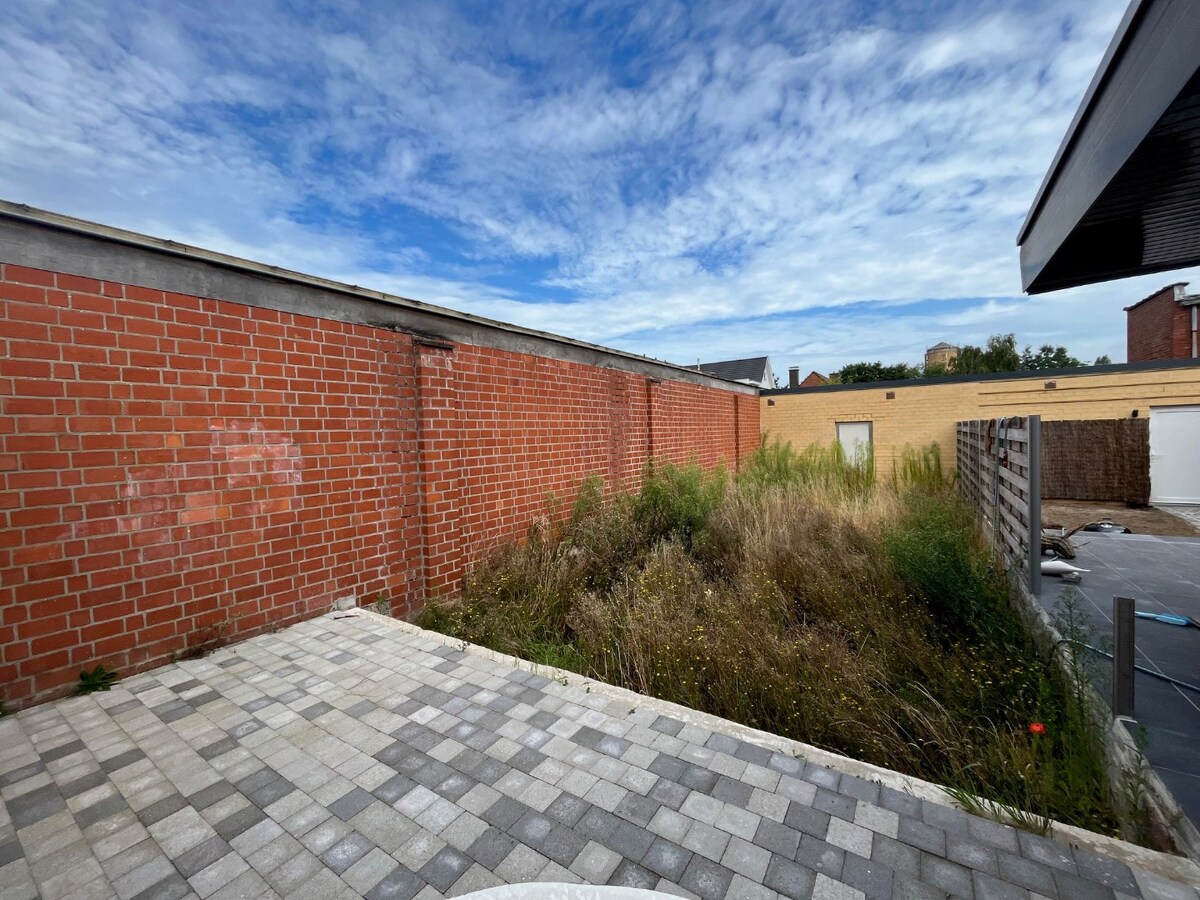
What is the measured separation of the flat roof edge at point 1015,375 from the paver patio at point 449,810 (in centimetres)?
1344

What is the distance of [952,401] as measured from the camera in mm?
12422

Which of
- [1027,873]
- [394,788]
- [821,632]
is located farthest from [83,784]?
[821,632]

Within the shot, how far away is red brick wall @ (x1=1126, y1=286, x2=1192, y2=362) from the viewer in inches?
659

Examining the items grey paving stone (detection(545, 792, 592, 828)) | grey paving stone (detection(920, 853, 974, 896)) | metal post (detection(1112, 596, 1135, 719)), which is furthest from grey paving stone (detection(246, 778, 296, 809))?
metal post (detection(1112, 596, 1135, 719))

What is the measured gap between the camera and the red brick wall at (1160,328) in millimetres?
16734

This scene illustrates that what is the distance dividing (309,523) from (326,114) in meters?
4.79

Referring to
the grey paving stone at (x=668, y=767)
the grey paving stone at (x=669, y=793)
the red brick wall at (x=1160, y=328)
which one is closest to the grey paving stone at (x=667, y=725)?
the grey paving stone at (x=668, y=767)

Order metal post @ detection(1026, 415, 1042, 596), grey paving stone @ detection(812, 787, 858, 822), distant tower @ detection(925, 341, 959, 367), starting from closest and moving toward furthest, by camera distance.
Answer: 1. grey paving stone @ detection(812, 787, 858, 822)
2. metal post @ detection(1026, 415, 1042, 596)
3. distant tower @ detection(925, 341, 959, 367)

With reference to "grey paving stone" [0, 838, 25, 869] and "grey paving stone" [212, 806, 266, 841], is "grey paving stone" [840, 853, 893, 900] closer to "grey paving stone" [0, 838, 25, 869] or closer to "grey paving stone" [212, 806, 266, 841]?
"grey paving stone" [212, 806, 266, 841]

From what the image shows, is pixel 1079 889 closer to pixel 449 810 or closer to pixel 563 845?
pixel 563 845

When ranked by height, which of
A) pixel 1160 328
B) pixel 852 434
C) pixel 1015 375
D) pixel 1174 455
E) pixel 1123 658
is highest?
pixel 1160 328

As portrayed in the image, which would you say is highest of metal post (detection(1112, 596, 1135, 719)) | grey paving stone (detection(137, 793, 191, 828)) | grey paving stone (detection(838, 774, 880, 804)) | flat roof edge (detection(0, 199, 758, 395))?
flat roof edge (detection(0, 199, 758, 395))

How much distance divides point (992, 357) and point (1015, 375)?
25.4 meters

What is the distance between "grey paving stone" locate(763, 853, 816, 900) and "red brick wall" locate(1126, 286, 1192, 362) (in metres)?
23.0
